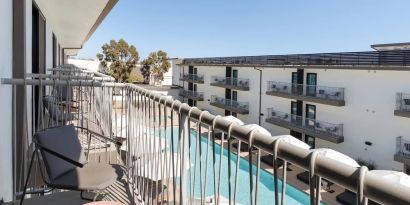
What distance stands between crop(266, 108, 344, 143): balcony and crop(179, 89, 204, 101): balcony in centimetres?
860

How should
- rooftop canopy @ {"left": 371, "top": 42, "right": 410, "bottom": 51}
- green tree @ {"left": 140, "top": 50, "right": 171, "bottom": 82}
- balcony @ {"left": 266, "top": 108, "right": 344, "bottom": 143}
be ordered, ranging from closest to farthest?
balcony @ {"left": 266, "top": 108, "right": 344, "bottom": 143} < rooftop canopy @ {"left": 371, "top": 42, "right": 410, "bottom": 51} < green tree @ {"left": 140, "top": 50, "right": 171, "bottom": 82}

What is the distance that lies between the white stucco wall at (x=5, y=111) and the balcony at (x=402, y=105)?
42.9 ft

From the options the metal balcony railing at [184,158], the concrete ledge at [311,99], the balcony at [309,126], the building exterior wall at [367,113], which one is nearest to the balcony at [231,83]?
the concrete ledge at [311,99]

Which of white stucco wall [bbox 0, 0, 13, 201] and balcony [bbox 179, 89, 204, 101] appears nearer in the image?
white stucco wall [bbox 0, 0, 13, 201]

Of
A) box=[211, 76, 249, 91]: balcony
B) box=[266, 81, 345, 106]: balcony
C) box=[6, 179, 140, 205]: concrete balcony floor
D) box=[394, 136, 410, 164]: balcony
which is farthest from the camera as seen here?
box=[211, 76, 249, 91]: balcony

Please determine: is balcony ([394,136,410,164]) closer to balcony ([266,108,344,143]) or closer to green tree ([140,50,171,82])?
balcony ([266,108,344,143])

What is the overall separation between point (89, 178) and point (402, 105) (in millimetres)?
13255

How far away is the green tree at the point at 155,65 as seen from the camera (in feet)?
104

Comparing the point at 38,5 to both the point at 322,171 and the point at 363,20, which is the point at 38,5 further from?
the point at 363,20

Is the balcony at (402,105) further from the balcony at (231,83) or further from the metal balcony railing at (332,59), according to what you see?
the balcony at (231,83)

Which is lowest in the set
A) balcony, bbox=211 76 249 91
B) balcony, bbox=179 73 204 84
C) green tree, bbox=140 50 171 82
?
balcony, bbox=211 76 249 91

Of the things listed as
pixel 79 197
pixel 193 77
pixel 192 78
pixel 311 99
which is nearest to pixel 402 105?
pixel 311 99

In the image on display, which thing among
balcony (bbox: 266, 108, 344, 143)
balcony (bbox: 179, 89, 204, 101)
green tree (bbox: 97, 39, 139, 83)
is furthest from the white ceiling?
green tree (bbox: 97, 39, 139, 83)

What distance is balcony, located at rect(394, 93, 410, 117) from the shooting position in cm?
1192
